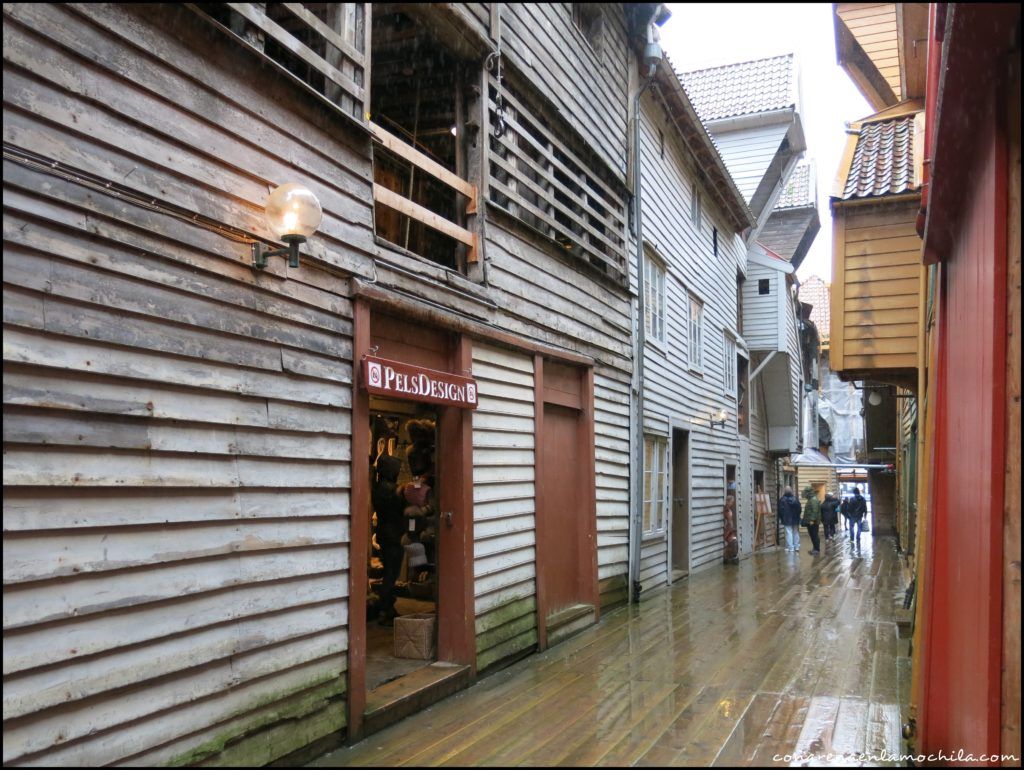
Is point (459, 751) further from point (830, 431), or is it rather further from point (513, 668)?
point (830, 431)

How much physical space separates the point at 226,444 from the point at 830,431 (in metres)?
34.3

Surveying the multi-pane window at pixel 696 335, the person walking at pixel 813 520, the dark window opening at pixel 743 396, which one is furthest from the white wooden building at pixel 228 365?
the person walking at pixel 813 520

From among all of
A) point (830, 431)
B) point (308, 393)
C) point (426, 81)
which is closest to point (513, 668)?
point (308, 393)

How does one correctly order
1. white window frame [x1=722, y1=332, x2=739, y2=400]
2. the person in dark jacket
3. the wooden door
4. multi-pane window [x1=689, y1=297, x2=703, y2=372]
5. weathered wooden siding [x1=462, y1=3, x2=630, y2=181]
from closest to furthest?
weathered wooden siding [x1=462, y1=3, x2=630, y2=181]
the person in dark jacket
the wooden door
multi-pane window [x1=689, y1=297, x2=703, y2=372]
white window frame [x1=722, y1=332, x2=739, y2=400]

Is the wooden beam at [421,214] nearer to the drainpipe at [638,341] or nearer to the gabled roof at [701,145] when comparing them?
the drainpipe at [638,341]

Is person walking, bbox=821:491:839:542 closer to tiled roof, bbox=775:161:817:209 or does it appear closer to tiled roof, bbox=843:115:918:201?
tiled roof, bbox=775:161:817:209

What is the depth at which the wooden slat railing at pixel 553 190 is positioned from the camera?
7.56 meters

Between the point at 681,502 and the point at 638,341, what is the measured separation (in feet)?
13.2

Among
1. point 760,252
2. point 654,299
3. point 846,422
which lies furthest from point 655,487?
point 846,422

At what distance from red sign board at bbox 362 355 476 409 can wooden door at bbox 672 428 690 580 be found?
8.13 m

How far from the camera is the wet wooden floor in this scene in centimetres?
490

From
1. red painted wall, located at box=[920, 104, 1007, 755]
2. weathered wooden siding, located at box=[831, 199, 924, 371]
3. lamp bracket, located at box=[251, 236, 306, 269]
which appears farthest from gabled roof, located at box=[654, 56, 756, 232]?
lamp bracket, located at box=[251, 236, 306, 269]

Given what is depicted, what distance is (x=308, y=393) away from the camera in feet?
15.9

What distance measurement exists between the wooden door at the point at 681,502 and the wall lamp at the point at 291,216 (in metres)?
10.4
